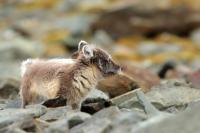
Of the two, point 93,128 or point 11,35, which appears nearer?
point 93,128

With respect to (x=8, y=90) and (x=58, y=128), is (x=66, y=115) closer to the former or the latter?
(x=58, y=128)

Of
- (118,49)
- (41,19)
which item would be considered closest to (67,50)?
(118,49)

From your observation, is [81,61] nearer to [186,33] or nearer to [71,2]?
[186,33]

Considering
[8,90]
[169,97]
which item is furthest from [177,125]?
[8,90]

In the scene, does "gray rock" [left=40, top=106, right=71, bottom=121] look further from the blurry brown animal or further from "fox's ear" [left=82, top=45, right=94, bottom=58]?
"fox's ear" [left=82, top=45, right=94, bottom=58]

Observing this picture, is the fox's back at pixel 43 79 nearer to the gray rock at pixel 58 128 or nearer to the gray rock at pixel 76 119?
the gray rock at pixel 76 119

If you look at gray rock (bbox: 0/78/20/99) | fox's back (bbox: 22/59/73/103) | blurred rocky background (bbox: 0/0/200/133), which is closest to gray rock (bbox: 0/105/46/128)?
blurred rocky background (bbox: 0/0/200/133)
